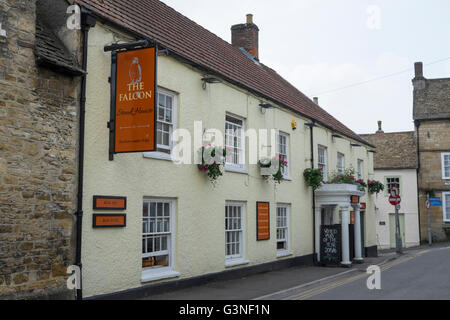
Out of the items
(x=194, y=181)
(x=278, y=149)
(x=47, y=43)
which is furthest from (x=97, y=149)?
(x=278, y=149)

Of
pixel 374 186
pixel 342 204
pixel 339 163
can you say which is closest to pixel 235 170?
pixel 342 204

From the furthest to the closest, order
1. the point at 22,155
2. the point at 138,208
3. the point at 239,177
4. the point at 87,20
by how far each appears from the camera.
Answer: the point at 239,177 → the point at 138,208 → the point at 87,20 → the point at 22,155

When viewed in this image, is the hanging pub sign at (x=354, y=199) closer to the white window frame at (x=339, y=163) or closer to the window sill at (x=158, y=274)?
the white window frame at (x=339, y=163)

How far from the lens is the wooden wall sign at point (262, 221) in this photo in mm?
15305

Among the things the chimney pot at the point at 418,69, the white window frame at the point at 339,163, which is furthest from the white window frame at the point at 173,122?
the chimney pot at the point at 418,69

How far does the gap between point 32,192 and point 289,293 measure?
257 inches

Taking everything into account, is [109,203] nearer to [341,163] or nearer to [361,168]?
[341,163]

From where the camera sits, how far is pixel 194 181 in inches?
487

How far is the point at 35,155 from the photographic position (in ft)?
26.9

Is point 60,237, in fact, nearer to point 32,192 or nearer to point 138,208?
point 32,192

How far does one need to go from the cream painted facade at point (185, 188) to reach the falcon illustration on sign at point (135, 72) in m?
0.71

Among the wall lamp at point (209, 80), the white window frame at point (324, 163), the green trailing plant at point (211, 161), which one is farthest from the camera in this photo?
the white window frame at point (324, 163)

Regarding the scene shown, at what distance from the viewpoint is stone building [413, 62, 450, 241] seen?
33625 mm

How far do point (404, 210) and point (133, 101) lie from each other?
29.1 meters
